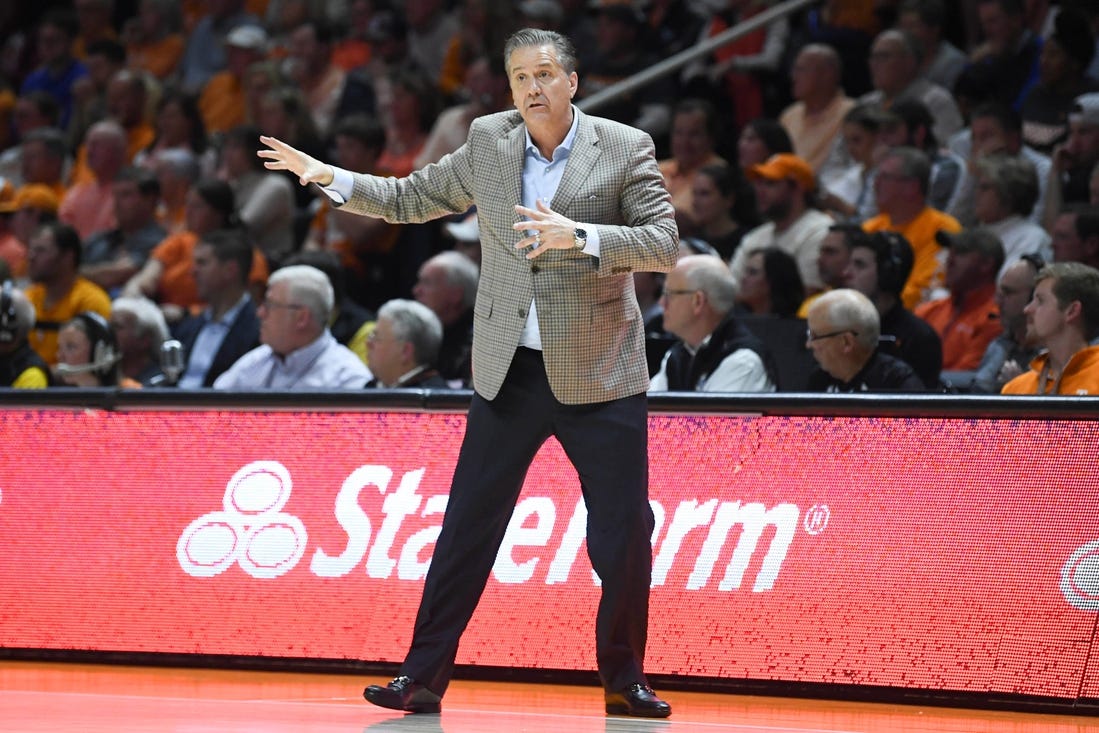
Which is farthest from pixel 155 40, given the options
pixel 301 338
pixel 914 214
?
pixel 914 214

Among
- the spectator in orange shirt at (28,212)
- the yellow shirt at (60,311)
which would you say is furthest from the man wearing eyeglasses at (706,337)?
the spectator in orange shirt at (28,212)

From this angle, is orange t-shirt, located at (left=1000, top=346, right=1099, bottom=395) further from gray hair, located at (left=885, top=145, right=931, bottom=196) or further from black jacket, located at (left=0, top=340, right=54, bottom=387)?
black jacket, located at (left=0, top=340, right=54, bottom=387)

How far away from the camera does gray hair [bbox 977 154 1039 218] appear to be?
831cm

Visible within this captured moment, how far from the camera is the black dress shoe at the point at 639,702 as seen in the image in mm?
4527

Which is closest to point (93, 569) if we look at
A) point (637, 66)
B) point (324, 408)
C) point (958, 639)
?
point (324, 408)

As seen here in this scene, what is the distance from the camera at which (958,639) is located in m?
4.98

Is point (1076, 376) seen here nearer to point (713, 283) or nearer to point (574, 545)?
point (713, 283)

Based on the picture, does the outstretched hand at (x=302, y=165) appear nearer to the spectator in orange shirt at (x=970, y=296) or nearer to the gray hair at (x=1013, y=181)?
the spectator in orange shirt at (x=970, y=296)

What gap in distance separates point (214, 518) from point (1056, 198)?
4.90 meters

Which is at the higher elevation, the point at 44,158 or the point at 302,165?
the point at 302,165

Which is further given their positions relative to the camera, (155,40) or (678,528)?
(155,40)

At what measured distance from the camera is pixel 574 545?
17.9ft

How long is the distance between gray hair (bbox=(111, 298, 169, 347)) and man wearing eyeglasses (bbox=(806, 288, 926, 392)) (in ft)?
Answer: 11.4

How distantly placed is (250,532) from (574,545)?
1.15m
